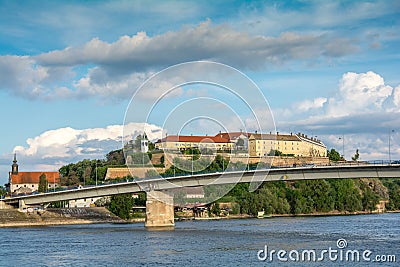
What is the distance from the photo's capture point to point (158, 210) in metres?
92.2

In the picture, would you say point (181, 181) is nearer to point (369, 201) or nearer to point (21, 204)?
point (21, 204)

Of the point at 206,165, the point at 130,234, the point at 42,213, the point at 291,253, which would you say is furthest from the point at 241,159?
the point at 291,253

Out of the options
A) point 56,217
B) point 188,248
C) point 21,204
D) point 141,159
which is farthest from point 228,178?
point 141,159

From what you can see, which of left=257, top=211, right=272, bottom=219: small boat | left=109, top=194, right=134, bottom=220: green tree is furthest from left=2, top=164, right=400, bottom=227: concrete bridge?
left=257, top=211, right=272, bottom=219: small boat

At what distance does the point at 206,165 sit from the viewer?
6767 inches

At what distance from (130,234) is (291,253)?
96.6 ft

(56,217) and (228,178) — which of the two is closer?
(228,178)

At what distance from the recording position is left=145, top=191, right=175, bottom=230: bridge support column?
91.9 m

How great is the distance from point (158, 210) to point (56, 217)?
2445cm

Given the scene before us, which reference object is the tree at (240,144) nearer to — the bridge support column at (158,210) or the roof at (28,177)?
the roof at (28,177)

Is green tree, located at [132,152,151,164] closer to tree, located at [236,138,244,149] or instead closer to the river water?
tree, located at [236,138,244,149]

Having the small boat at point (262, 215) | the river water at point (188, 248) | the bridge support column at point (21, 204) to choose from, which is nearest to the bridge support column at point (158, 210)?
the river water at point (188, 248)

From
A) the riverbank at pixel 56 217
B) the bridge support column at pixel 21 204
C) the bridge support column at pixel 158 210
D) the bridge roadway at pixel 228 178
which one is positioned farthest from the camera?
the bridge support column at pixel 21 204

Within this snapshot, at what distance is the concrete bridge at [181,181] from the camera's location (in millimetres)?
71875
